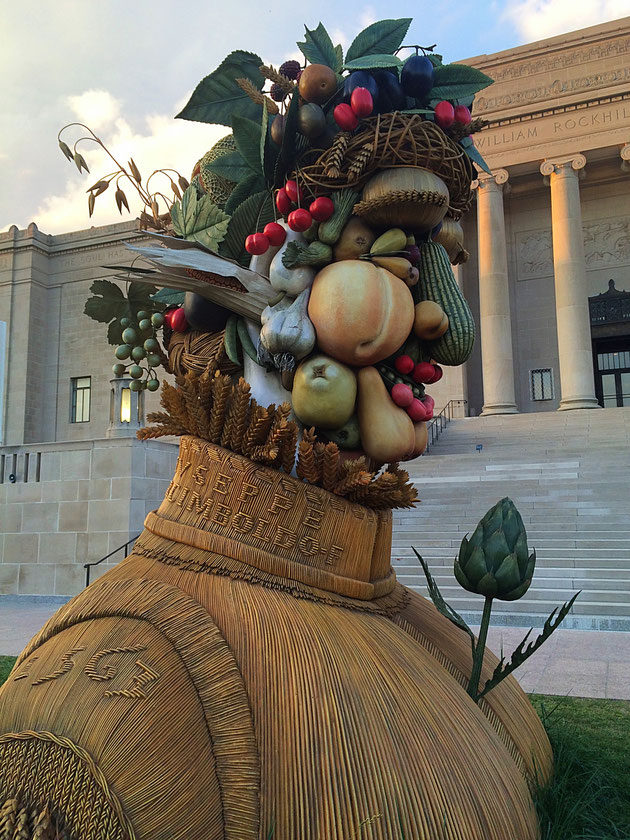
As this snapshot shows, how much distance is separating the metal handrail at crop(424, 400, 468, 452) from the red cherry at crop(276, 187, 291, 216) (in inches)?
568

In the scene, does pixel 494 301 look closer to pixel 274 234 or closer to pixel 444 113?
pixel 444 113

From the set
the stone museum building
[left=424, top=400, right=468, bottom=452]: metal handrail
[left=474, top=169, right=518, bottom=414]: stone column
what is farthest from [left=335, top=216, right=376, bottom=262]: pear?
[left=474, top=169, right=518, bottom=414]: stone column

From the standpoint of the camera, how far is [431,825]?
1.36 metres

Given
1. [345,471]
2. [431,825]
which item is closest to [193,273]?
[345,471]

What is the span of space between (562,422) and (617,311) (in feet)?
25.8

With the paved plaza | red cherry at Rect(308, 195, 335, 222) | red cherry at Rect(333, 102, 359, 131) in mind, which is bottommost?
the paved plaza

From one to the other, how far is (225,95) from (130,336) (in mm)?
868

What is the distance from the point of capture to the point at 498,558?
1747 mm

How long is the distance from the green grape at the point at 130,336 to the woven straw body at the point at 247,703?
76 cm

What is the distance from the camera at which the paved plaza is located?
495 cm

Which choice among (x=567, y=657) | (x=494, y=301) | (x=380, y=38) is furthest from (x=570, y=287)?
(x=380, y=38)

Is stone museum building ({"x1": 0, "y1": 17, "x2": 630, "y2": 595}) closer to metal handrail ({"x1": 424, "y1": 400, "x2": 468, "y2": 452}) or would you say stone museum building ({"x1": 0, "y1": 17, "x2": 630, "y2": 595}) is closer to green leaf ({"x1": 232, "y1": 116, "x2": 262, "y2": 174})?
metal handrail ({"x1": 424, "y1": 400, "x2": 468, "y2": 452})

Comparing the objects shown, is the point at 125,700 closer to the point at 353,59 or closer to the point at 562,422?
the point at 353,59

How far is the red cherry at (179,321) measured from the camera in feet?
7.05
